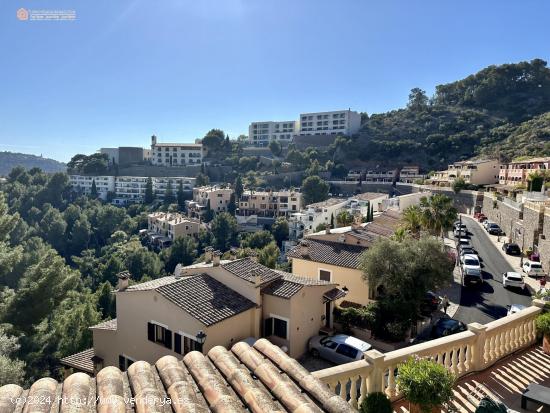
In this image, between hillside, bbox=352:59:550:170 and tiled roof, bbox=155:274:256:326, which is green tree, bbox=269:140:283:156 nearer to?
hillside, bbox=352:59:550:170

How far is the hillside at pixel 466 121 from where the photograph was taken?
94.6 meters

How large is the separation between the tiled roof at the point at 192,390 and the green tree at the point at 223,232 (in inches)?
2838

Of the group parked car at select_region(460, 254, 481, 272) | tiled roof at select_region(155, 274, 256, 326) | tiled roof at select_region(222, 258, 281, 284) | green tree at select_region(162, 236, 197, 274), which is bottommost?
green tree at select_region(162, 236, 197, 274)

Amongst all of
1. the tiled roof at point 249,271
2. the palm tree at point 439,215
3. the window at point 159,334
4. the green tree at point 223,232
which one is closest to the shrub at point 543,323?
the tiled roof at point 249,271

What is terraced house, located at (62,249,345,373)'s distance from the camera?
48.7 feet

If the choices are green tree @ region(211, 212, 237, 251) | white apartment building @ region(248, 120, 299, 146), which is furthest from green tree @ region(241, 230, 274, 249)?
white apartment building @ region(248, 120, 299, 146)

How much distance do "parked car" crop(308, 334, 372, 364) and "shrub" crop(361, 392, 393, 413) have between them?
10.3m

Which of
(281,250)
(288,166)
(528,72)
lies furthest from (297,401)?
(528,72)

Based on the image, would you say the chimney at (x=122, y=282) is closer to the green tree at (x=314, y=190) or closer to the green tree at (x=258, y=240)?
the green tree at (x=258, y=240)

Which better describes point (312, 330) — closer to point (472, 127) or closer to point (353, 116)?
point (472, 127)

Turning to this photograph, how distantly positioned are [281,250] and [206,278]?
5489 centimetres

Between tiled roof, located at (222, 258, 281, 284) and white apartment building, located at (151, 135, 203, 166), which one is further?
white apartment building, located at (151, 135, 203, 166)

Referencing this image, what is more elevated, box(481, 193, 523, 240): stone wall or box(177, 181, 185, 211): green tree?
box(481, 193, 523, 240): stone wall

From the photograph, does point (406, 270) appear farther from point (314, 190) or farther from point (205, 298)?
point (314, 190)
